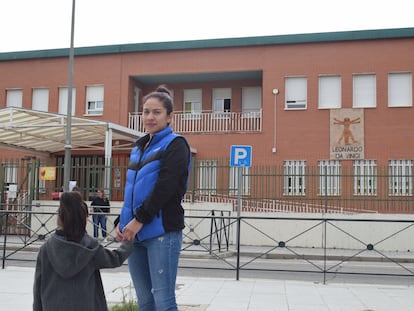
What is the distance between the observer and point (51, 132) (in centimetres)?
2069

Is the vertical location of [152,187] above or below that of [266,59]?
below

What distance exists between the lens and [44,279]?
11.6 feet

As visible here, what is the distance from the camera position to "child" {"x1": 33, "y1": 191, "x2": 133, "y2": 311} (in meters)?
3.48

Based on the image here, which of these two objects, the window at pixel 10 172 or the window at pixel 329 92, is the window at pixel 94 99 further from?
the window at pixel 329 92

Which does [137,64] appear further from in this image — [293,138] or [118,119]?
[293,138]

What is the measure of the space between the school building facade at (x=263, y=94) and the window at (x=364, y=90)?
4 cm

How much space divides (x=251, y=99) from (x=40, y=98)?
1043 cm

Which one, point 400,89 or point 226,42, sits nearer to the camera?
point 400,89

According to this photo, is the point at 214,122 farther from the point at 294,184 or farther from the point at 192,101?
the point at 294,184

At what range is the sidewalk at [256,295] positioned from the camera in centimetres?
677

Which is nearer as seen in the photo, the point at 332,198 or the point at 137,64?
the point at 332,198

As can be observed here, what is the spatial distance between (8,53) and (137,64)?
22.6 feet

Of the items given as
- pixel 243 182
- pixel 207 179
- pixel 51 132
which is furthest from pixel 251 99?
pixel 51 132

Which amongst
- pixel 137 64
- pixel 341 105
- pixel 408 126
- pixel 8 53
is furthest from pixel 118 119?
pixel 408 126
